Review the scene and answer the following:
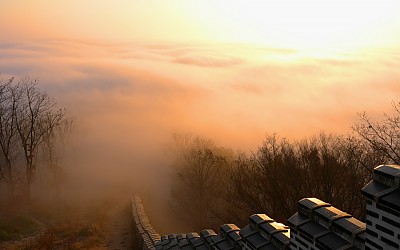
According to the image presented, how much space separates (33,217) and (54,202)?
7.97 m

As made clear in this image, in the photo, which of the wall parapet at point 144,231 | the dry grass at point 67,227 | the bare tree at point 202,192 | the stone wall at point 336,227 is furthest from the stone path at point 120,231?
the stone wall at point 336,227

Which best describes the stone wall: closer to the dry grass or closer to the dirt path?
the dirt path

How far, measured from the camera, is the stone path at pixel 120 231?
2098 cm

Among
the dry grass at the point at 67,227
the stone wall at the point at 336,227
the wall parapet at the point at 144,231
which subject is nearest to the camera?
the stone wall at the point at 336,227

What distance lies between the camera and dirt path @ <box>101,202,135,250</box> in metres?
21.0

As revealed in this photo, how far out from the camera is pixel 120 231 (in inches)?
943

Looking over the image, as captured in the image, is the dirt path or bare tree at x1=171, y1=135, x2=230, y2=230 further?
bare tree at x1=171, y1=135, x2=230, y2=230

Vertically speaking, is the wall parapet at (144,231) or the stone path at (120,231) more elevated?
the wall parapet at (144,231)

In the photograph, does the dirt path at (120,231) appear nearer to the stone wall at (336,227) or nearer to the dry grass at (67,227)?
the dry grass at (67,227)

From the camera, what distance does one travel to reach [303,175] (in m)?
23.7

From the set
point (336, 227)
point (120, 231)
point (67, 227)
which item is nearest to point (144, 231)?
point (120, 231)

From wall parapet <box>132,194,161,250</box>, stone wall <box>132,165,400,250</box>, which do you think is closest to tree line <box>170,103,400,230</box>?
wall parapet <box>132,194,161,250</box>

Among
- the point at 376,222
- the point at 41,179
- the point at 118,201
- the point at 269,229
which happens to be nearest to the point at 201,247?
the point at 269,229

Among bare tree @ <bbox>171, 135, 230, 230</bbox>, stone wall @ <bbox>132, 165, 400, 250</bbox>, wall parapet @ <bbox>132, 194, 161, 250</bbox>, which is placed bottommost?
bare tree @ <bbox>171, 135, 230, 230</bbox>
